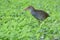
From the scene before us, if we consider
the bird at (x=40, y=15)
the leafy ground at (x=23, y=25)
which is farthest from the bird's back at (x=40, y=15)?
the leafy ground at (x=23, y=25)

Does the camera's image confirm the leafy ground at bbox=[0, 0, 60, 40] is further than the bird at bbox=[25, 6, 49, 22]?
No

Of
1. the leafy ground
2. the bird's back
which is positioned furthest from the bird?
the leafy ground

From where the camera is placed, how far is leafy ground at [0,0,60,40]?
696 cm

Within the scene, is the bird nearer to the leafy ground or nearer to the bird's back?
the bird's back

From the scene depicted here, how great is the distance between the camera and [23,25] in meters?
7.75

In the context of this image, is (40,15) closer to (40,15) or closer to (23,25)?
(40,15)

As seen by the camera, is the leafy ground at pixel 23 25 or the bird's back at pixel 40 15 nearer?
the leafy ground at pixel 23 25

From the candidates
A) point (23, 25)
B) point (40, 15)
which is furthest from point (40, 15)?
point (23, 25)

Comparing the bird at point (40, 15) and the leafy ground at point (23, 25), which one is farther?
the bird at point (40, 15)

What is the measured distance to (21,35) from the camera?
7.02m

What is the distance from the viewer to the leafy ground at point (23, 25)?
6961 millimetres

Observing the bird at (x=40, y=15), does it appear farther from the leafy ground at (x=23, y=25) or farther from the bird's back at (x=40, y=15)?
the leafy ground at (x=23, y=25)

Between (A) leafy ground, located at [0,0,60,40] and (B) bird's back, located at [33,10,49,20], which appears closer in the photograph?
(A) leafy ground, located at [0,0,60,40]

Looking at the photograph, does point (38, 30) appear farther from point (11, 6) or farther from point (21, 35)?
point (11, 6)
